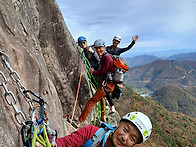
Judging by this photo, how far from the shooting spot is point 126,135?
2662mm

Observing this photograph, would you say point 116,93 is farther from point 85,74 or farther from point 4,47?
point 4,47

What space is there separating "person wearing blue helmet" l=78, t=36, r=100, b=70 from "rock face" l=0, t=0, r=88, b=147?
1.64 feet

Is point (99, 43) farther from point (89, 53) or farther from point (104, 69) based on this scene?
point (89, 53)

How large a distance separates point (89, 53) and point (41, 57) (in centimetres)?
A: 317

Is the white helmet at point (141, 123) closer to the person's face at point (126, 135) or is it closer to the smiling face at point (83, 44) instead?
the person's face at point (126, 135)

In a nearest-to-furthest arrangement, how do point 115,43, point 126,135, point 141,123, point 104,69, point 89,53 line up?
point 126,135 → point 141,123 → point 104,69 → point 89,53 → point 115,43

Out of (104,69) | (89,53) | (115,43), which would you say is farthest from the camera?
(115,43)

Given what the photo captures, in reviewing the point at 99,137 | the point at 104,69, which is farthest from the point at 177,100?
the point at 99,137

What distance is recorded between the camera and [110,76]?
640 cm

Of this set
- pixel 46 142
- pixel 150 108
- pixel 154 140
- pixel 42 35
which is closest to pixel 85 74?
pixel 42 35

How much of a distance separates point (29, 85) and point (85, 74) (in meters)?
4.97

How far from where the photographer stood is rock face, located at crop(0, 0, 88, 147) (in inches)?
118

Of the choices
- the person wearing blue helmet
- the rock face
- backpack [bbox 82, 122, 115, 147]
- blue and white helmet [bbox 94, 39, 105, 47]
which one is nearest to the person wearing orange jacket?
blue and white helmet [bbox 94, 39, 105, 47]

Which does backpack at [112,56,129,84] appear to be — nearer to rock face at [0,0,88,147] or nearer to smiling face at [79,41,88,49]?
smiling face at [79,41,88,49]
